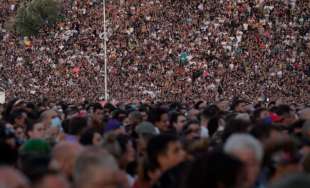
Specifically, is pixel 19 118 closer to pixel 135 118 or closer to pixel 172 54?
pixel 135 118

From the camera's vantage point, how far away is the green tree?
178 feet

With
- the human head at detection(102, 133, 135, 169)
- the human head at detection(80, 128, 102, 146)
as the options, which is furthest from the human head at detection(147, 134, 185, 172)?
the human head at detection(80, 128, 102, 146)

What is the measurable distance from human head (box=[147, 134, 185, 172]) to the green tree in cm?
4540

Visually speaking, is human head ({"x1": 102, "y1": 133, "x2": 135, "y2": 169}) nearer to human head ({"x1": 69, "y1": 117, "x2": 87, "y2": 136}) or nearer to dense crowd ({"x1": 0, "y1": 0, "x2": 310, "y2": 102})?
human head ({"x1": 69, "y1": 117, "x2": 87, "y2": 136})

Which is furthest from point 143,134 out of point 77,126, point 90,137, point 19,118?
point 19,118

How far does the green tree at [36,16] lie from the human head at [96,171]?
46852 mm

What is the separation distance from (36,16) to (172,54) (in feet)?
45.0

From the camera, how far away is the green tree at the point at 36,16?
178 feet

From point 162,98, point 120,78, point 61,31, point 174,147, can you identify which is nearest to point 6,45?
point 61,31

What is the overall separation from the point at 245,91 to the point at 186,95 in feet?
7.87

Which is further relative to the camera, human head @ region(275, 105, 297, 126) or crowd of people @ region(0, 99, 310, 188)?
human head @ region(275, 105, 297, 126)

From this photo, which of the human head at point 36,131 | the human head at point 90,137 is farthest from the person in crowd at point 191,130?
the human head at point 36,131

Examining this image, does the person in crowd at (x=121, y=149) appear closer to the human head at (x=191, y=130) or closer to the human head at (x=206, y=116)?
the human head at (x=191, y=130)

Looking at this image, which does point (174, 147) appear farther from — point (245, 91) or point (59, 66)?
point (59, 66)
